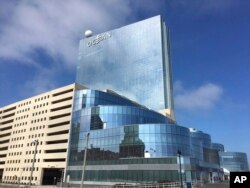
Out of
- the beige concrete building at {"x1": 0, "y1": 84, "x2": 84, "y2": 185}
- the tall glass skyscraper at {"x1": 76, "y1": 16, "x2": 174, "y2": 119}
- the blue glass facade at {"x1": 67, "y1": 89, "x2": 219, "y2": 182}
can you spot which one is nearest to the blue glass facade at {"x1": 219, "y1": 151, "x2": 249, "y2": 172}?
the tall glass skyscraper at {"x1": 76, "y1": 16, "x2": 174, "y2": 119}

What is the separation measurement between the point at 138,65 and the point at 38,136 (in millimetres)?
82025

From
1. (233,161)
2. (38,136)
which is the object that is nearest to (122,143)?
(38,136)

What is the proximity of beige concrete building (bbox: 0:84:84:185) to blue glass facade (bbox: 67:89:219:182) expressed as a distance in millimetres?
6593

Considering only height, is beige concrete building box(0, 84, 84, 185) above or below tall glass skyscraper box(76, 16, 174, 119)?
below

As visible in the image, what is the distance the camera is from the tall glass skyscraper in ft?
527

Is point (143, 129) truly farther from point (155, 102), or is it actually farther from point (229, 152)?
point (229, 152)

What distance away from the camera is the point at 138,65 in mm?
173625

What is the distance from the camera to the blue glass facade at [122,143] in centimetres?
7662

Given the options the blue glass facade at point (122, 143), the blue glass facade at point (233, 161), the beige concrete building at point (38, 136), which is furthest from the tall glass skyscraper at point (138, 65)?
the blue glass facade at point (233, 161)

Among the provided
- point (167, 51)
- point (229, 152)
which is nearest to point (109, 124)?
point (167, 51)

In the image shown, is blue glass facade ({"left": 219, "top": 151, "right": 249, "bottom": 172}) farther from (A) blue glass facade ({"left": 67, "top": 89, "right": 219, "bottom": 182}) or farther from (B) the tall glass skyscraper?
(A) blue glass facade ({"left": 67, "top": 89, "right": 219, "bottom": 182})

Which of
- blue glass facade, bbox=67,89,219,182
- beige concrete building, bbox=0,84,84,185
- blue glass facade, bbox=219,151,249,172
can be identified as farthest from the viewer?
blue glass facade, bbox=219,151,249,172

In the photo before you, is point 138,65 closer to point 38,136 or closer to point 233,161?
point 38,136

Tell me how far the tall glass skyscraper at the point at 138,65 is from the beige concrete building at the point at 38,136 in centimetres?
6213
